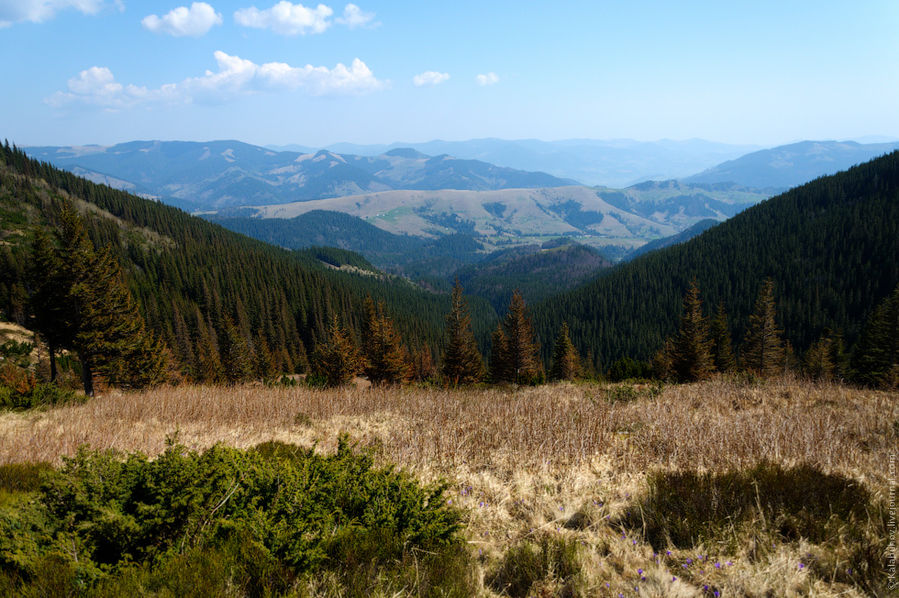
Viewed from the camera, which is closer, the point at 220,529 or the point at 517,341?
the point at 220,529

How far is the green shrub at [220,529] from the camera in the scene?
9.85 ft

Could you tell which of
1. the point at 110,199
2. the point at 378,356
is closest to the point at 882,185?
the point at 378,356

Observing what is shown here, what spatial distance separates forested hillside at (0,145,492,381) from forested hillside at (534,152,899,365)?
6548 cm

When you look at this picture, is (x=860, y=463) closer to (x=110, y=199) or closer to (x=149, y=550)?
(x=149, y=550)

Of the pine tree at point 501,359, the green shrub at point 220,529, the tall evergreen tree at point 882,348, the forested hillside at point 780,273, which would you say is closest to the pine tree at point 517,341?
the pine tree at point 501,359

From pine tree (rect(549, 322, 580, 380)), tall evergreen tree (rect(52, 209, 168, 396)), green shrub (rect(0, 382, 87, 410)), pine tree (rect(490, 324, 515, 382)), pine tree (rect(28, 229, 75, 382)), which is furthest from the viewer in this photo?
pine tree (rect(549, 322, 580, 380))

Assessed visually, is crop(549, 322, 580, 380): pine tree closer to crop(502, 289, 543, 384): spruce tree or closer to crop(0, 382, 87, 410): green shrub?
crop(502, 289, 543, 384): spruce tree

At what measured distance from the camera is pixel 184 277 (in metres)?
113

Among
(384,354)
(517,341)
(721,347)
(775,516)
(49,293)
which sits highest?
(49,293)

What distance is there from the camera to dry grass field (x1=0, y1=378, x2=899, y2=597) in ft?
11.6

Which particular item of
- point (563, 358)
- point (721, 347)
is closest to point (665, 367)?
point (563, 358)

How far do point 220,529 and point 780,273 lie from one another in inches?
6709

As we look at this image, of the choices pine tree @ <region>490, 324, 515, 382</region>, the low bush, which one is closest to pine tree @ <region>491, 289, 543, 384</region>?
pine tree @ <region>490, 324, 515, 382</region>

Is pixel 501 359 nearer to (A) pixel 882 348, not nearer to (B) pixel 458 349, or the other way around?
(B) pixel 458 349
